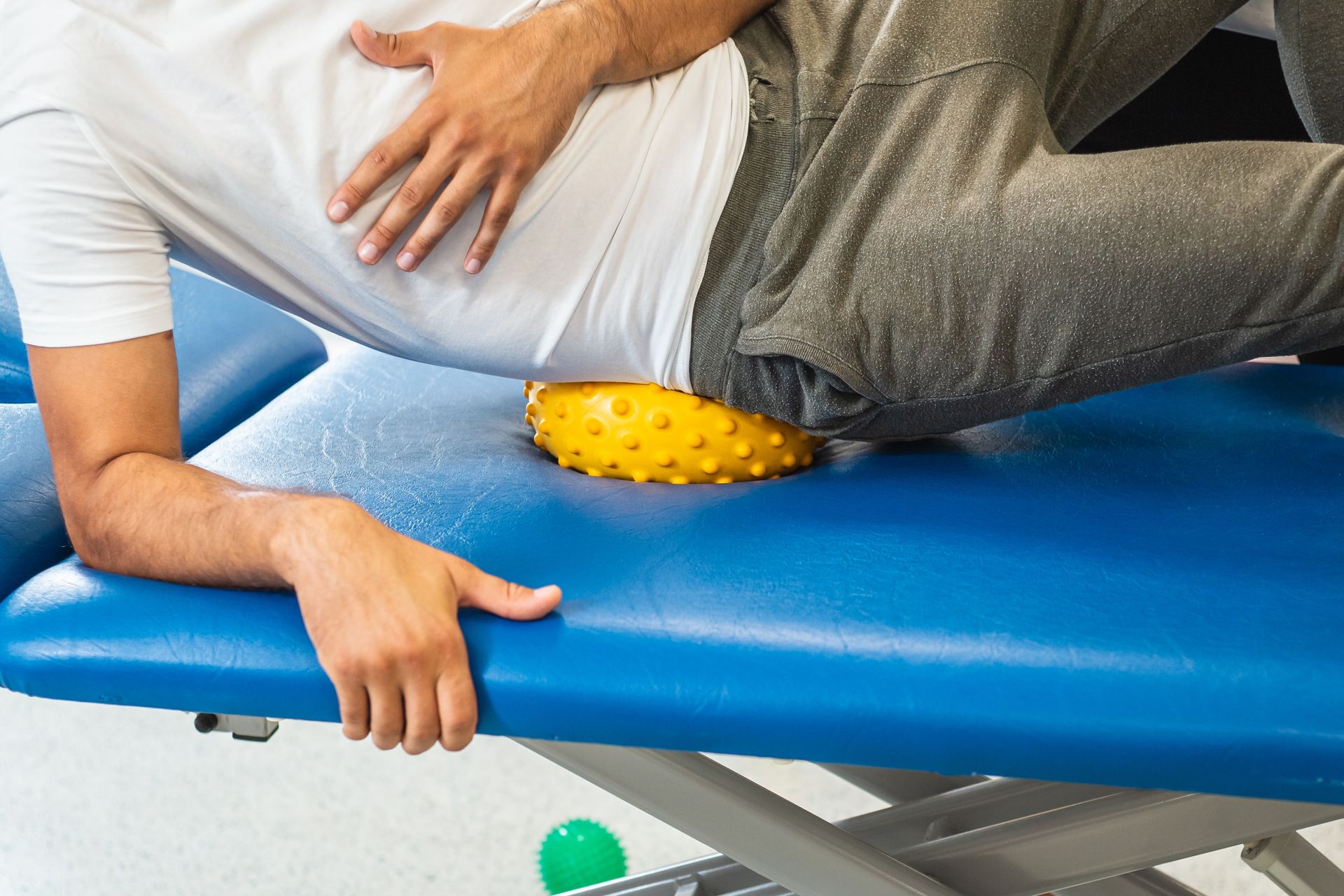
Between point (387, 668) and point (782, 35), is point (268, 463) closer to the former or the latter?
point (387, 668)

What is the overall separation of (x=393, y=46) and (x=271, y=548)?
0.42m

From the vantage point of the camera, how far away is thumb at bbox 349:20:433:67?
0.92 metres

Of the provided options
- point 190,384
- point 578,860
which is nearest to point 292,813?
point 578,860

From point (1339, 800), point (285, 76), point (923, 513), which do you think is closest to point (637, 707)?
point (923, 513)

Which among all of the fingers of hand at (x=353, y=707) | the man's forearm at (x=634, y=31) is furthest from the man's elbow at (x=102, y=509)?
the man's forearm at (x=634, y=31)

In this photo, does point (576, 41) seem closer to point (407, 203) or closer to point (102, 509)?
point (407, 203)

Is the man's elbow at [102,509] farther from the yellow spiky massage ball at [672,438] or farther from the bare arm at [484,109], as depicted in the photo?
the yellow spiky massage ball at [672,438]

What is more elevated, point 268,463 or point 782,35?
point 782,35

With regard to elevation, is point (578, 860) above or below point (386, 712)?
below

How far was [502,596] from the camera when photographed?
30.2 inches

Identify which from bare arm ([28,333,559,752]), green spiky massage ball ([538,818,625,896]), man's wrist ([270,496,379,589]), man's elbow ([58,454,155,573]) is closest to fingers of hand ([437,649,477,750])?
bare arm ([28,333,559,752])

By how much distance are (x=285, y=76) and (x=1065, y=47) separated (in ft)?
2.20

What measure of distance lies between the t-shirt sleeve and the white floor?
81 centimetres

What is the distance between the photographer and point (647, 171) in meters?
0.98
